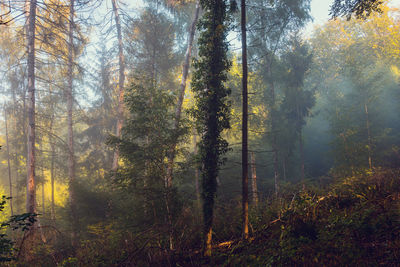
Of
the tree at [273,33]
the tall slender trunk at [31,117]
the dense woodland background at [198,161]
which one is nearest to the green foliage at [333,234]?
the dense woodland background at [198,161]

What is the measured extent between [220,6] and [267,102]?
14.2m

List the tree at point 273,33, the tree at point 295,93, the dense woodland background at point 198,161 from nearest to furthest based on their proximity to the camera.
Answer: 1. the dense woodland background at point 198,161
2. the tree at point 273,33
3. the tree at point 295,93

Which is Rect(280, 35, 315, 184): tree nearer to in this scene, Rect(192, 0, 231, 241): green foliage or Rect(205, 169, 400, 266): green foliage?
Rect(205, 169, 400, 266): green foliage

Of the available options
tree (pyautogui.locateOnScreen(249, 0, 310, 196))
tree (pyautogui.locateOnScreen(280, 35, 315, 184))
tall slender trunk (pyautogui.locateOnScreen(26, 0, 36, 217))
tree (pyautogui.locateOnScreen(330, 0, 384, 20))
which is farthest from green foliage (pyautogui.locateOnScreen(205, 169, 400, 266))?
tree (pyautogui.locateOnScreen(280, 35, 315, 184))

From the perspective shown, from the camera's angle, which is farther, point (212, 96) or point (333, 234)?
point (212, 96)

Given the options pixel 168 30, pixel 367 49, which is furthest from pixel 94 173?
pixel 367 49

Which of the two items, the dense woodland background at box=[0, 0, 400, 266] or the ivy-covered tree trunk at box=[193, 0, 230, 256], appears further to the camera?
the ivy-covered tree trunk at box=[193, 0, 230, 256]

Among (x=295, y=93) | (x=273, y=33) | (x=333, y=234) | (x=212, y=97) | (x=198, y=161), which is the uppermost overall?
(x=273, y=33)

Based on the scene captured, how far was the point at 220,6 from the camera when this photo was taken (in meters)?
7.28

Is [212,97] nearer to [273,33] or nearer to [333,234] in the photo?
[333,234]

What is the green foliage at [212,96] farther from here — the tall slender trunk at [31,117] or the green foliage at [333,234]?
the tall slender trunk at [31,117]

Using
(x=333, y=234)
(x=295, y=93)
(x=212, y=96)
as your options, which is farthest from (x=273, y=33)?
(x=333, y=234)

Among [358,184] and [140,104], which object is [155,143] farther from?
Result: [358,184]

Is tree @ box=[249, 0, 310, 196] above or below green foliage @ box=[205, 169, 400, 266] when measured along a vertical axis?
above
